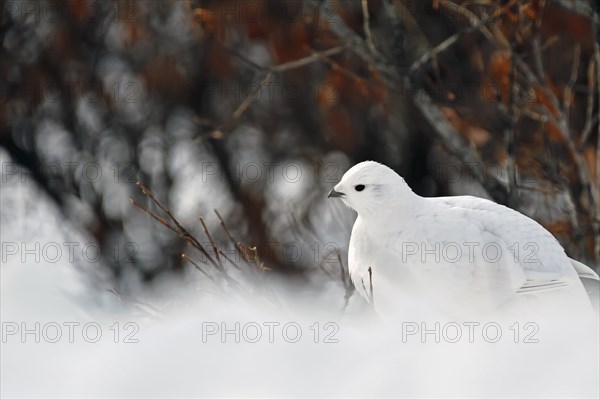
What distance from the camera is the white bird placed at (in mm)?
Result: 3250

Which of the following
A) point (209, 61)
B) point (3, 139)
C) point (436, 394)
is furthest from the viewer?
point (209, 61)

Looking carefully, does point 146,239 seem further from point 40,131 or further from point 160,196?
point 40,131

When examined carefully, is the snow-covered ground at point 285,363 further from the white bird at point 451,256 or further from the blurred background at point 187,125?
the blurred background at point 187,125

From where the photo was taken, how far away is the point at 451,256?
3.26m

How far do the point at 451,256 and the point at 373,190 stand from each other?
18.5 inches

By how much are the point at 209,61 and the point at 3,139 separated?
2705 mm

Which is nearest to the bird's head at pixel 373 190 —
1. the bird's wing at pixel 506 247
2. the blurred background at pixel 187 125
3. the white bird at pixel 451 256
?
the white bird at pixel 451 256

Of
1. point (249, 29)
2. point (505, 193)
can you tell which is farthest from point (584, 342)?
point (249, 29)

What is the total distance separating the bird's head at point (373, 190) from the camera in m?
3.54

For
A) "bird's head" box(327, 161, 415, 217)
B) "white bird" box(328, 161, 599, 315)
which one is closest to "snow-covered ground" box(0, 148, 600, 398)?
"white bird" box(328, 161, 599, 315)

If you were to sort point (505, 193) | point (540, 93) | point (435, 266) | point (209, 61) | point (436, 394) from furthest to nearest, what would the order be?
point (209, 61) → point (540, 93) → point (505, 193) → point (435, 266) → point (436, 394)

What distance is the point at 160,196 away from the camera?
10953 mm

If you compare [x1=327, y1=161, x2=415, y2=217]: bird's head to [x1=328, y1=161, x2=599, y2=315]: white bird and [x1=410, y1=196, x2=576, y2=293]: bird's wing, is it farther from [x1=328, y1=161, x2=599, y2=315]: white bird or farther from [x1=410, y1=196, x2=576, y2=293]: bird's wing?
[x1=410, y1=196, x2=576, y2=293]: bird's wing

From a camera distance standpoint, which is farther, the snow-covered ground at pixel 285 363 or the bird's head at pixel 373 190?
the bird's head at pixel 373 190
